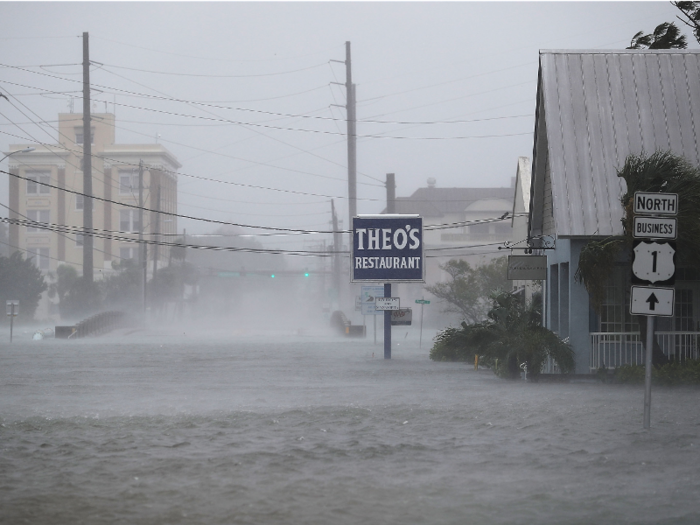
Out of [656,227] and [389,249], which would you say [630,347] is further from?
[389,249]

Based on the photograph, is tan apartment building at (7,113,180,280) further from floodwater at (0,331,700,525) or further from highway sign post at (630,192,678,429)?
highway sign post at (630,192,678,429)

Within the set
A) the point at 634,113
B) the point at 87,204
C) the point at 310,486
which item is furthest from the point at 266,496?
the point at 87,204

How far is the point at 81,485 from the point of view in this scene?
958 centimetres

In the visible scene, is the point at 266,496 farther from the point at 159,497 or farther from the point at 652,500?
the point at 652,500

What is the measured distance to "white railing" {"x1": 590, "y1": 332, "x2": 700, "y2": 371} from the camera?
74.2 ft

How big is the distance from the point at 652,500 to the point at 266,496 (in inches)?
142

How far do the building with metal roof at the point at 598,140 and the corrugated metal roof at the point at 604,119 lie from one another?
2 centimetres

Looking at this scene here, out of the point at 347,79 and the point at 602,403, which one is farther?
the point at 347,79

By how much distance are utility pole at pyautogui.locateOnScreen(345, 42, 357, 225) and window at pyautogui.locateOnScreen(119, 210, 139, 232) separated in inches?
2221

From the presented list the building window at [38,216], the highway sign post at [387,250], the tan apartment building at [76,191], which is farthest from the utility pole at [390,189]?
the building window at [38,216]

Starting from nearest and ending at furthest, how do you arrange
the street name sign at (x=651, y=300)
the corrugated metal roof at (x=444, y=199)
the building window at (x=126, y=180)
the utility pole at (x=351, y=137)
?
the street name sign at (x=651, y=300), the utility pole at (x=351, y=137), the building window at (x=126, y=180), the corrugated metal roof at (x=444, y=199)

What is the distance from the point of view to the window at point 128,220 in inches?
4355

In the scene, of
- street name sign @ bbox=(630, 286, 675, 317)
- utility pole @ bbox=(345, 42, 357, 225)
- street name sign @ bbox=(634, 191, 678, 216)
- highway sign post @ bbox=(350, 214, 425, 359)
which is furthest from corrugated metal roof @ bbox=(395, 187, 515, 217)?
street name sign @ bbox=(630, 286, 675, 317)

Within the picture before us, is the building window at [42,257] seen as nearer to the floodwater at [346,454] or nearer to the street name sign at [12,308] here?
the street name sign at [12,308]
